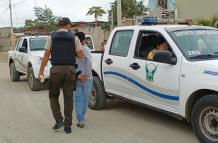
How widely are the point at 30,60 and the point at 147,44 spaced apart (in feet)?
20.8

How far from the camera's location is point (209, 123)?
6383 millimetres

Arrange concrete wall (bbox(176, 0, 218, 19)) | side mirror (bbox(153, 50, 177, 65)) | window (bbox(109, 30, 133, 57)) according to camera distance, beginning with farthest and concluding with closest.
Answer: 1. concrete wall (bbox(176, 0, 218, 19))
2. window (bbox(109, 30, 133, 57))
3. side mirror (bbox(153, 50, 177, 65))

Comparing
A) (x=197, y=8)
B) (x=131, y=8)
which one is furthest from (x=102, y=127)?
(x=131, y=8)

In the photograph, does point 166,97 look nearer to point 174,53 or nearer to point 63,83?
point 174,53

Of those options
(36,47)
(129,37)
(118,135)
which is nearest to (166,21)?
(129,37)

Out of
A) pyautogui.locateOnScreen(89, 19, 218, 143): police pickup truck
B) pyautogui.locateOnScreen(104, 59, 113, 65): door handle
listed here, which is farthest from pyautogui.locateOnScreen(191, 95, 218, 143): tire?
pyautogui.locateOnScreen(104, 59, 113, 65): door handle

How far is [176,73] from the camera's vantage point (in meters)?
6.85

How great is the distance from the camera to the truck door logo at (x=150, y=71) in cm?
738

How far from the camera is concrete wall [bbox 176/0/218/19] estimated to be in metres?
19.7

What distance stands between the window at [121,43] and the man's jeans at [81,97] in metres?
0.99

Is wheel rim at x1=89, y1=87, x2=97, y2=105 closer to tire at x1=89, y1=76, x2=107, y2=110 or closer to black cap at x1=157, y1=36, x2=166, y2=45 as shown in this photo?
tire at x1=89, y1=76, x2=107, y2=110

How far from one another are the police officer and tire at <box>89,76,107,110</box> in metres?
1.84

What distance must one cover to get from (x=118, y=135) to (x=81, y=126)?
94 cm

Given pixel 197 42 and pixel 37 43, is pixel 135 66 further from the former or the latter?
pixel 37 43
